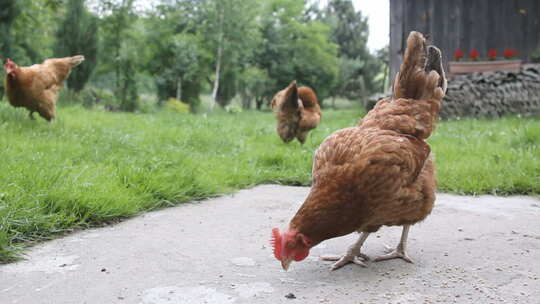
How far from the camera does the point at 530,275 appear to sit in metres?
2.53

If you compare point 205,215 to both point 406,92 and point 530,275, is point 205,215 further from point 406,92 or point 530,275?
point 530,275

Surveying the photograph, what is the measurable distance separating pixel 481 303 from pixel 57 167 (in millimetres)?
3646

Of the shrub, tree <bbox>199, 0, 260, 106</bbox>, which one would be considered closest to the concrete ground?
the shrub

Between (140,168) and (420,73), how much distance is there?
108 inches

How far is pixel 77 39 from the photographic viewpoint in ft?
47.1

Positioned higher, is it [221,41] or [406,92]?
[221,41]

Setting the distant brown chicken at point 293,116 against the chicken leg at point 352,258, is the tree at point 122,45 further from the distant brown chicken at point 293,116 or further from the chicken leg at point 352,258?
the chicken leg at point 352,258

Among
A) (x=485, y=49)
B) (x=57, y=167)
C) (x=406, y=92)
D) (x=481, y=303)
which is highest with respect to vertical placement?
(x=485, y=49)

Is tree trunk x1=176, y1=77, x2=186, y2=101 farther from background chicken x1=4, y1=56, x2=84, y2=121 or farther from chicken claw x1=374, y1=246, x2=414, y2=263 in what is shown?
chicken claw x1=374, y1=246, x2=414, y2=263

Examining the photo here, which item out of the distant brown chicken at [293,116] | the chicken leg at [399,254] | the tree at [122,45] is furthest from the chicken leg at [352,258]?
the tree at [122,45]

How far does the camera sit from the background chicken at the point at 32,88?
6.36 m

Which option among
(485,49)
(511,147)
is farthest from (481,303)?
(485,49)

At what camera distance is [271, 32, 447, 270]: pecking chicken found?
2422 millimetres

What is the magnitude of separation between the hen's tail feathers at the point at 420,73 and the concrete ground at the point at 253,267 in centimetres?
106
